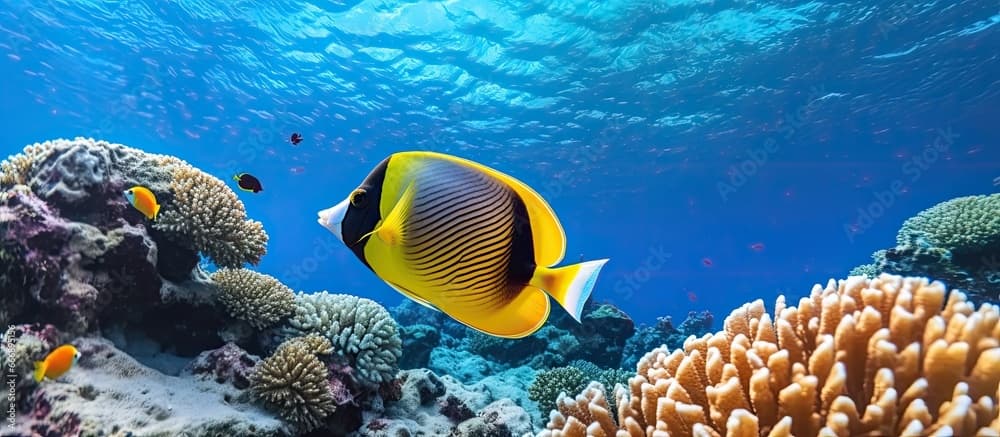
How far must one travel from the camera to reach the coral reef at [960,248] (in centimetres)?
709

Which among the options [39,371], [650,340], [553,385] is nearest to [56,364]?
[39,371]

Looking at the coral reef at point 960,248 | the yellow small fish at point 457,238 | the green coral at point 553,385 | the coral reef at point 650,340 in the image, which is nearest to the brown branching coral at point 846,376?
the yellow small fish at point 457,238

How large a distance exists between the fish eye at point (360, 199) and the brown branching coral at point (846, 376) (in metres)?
1.39

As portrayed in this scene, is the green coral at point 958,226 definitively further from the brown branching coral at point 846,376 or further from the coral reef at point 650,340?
the brown branching coral at point 846,376

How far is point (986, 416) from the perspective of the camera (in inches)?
62.6

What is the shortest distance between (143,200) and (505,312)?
433 cm

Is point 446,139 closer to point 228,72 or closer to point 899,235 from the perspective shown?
point 228,72

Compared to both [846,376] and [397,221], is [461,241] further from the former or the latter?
[846,376]

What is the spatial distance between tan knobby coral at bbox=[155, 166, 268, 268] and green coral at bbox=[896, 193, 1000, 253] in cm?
967

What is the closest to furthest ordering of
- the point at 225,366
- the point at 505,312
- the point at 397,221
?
the point at 397,221 → the point at 505,312 → the point at 225,366

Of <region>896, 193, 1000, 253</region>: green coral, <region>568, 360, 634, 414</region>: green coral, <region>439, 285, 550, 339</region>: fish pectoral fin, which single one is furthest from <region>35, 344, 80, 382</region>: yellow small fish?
<region>896, 193, 1000, 253</region>: green coral

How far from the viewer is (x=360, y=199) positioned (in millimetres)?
1205

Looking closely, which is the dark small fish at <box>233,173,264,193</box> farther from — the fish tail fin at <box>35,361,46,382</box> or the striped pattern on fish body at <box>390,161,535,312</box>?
the striped pattern on fish body at <box>390,161,535,312</box>

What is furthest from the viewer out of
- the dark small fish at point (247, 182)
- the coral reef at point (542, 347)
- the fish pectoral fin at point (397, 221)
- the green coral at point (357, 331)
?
the coral reef at point (542, 347)
